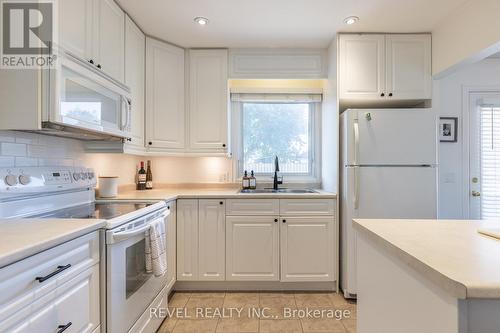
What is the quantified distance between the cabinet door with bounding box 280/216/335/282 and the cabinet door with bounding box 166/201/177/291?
942 mm

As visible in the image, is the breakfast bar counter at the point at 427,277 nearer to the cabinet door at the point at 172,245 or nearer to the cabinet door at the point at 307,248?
the cabinet door at the point at 307,248

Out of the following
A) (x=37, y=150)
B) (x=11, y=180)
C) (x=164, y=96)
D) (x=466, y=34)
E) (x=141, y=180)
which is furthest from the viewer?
(x=141, y=180)

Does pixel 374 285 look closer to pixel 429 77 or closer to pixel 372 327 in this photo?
pixel 372 327

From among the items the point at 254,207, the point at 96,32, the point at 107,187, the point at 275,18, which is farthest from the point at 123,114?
the point at 275,18

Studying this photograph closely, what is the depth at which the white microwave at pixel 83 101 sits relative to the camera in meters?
1.26

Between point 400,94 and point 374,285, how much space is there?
198 cm

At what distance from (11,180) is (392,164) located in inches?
100

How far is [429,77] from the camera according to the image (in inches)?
93.8

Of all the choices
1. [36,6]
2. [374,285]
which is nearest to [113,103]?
[36,6]

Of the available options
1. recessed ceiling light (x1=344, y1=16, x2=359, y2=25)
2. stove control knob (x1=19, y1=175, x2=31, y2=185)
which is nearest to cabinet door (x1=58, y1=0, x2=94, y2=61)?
stove control knob (x1=19, y1=175, x2=31, y2=185)

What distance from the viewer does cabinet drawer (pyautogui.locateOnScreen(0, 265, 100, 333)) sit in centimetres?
82

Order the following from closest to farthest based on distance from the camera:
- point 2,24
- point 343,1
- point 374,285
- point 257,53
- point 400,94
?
point 374,285, point 2,24, point 343,1, point 400,94, point 257,53

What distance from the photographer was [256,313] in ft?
6.80

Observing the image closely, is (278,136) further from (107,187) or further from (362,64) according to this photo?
(107,187)
